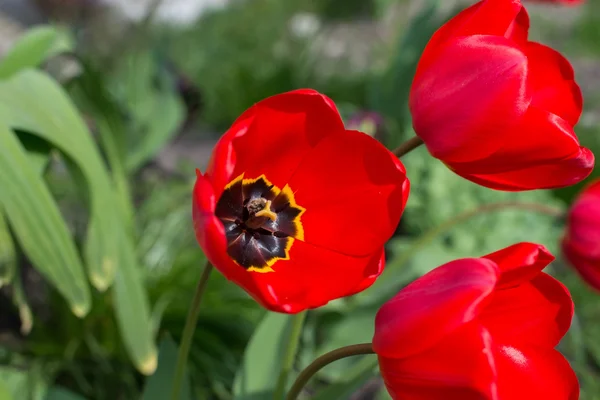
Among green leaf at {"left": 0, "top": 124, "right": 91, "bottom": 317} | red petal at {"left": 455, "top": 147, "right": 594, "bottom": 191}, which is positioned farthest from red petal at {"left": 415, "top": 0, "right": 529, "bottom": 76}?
green leaf at {"left": 0, "top": 124, "right": 91, "bottom": 317}

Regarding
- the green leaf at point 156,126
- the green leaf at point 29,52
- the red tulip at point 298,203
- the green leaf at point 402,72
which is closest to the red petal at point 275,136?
the red tulip at point 298,203

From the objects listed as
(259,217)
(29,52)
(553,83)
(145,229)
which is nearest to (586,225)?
(553,83)

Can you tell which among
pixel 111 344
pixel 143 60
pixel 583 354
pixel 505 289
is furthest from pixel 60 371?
pixel 583 354

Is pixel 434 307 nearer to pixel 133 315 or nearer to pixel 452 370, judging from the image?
pixel 452 370

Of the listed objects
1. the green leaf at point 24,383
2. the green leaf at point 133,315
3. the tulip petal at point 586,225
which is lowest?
the green leaf at point 24,383

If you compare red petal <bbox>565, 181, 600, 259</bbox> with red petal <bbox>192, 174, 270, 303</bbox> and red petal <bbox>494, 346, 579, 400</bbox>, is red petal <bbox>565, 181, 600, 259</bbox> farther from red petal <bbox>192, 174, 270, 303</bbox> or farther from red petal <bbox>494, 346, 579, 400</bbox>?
red petal <bbox>192, 174, 270, 303</bbox>

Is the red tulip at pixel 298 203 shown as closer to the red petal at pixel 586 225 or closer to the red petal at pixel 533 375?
the red petal at pixel 533 375
